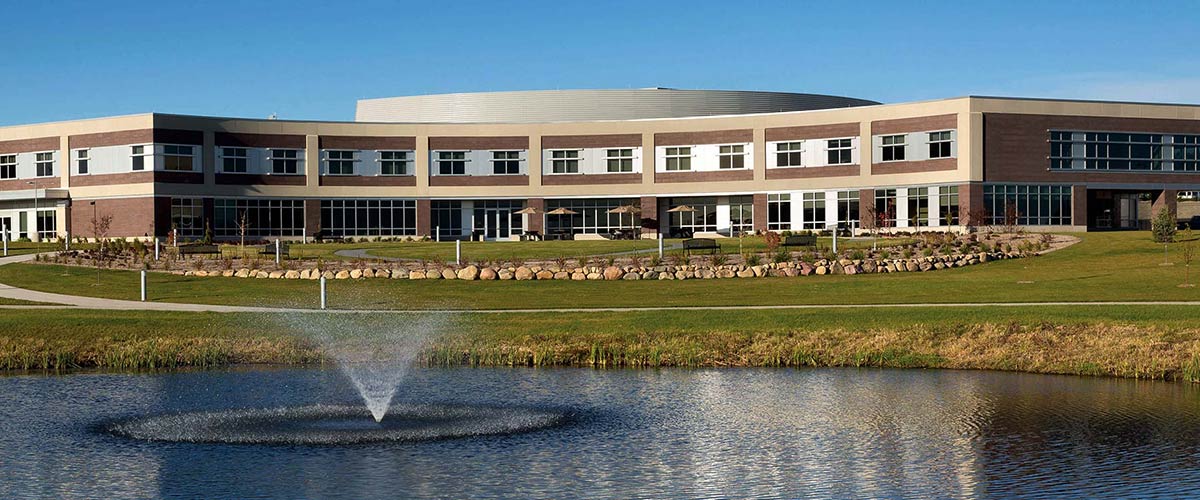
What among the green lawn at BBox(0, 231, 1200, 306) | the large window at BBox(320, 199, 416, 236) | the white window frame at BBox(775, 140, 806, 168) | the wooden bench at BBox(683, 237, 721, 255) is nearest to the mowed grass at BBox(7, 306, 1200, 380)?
the green lawn at BBox(0, 231, 1200, 306)

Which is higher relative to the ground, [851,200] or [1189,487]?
[851,200]

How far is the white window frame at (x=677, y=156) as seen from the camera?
85.1m

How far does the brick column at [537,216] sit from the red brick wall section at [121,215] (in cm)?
2208

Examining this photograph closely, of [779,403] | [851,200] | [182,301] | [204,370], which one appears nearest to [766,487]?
[779,403]

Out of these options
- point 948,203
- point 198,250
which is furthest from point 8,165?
point 948,203

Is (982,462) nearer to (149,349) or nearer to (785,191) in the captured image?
(149,349)

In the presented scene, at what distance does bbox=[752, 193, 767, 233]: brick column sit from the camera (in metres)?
83.8

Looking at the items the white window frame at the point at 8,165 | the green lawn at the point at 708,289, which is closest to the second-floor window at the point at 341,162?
the white window frame at the point at 8,165

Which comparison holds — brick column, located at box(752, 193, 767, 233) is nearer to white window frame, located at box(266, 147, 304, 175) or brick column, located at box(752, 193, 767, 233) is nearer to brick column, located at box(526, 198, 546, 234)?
brick column, located at box(526, 198, 546, 234)

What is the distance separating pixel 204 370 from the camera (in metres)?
28.5

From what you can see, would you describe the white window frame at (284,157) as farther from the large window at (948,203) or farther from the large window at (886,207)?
the large window at (948,203)

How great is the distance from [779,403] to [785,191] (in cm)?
6058

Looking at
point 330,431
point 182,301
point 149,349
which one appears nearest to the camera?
point 330,431

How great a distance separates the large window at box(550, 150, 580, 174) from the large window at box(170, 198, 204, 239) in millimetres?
21772
